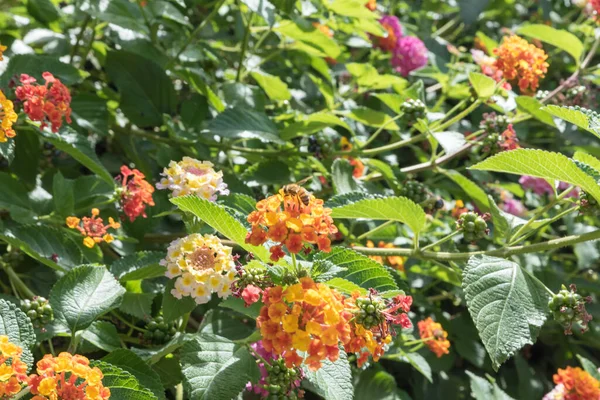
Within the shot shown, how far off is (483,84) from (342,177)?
48cm

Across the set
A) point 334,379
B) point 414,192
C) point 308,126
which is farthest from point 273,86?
point 334,379

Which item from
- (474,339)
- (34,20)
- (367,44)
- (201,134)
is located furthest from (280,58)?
(474,339)

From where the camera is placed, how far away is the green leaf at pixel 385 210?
55.3 inches

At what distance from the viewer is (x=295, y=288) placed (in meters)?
1.12

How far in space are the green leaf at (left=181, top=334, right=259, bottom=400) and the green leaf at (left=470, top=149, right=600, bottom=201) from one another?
1.93 ft

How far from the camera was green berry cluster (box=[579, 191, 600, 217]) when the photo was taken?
1502mm

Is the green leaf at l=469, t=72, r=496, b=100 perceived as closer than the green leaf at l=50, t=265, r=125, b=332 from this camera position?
No

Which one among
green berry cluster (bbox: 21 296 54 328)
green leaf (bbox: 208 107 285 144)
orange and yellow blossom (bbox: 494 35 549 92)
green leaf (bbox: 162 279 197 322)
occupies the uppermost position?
orange and yellow blossom (bbox: 494 35 549 92)

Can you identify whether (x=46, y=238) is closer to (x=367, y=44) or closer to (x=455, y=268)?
(x=455, y=268)

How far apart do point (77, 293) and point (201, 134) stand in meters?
0.77

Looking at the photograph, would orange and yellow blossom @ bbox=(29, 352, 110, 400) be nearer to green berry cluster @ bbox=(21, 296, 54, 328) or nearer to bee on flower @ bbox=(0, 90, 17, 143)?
green berry cluster @ bbox=(21, 296, 54, 328)

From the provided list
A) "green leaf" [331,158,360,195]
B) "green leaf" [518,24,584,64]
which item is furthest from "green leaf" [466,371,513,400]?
"green leaf" [518,24,584,64]

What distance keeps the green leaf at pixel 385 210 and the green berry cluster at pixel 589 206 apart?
351 mm

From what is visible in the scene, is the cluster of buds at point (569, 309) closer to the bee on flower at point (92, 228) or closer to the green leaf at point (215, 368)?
the green leaf at point (215, 368)
